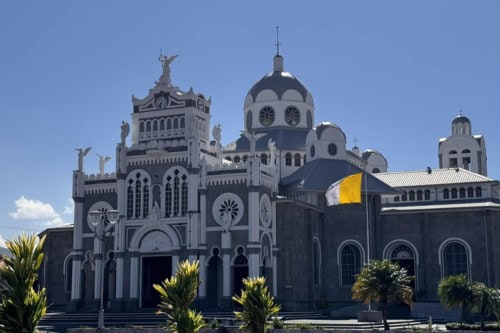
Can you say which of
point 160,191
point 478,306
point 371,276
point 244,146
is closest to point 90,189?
point 160,191

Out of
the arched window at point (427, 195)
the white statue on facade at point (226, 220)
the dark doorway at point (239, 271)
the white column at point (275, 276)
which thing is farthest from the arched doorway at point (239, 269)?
the arched window at point (427, 195)

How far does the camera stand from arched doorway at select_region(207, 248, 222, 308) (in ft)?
198

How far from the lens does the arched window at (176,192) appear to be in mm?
61500

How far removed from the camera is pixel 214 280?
61531 mm

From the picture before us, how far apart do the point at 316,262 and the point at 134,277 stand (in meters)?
15.6

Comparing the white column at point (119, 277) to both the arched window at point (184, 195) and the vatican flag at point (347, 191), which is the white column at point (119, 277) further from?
the vatican flag at point (347, 191)

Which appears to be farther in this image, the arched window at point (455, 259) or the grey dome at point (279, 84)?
the grey dome at point (279, 84)

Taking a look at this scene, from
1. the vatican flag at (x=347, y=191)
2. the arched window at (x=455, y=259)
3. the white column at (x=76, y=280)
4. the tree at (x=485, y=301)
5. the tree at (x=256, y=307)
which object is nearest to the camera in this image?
the tree at (x=256, y=307)

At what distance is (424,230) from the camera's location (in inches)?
2613

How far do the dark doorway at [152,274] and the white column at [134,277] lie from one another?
3.33 ft

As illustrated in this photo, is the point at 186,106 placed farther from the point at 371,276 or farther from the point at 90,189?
the point at 371,276

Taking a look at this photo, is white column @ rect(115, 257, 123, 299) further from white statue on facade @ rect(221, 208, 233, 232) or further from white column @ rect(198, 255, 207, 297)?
white statue on facade @ rect(221, 208, 233, 232)

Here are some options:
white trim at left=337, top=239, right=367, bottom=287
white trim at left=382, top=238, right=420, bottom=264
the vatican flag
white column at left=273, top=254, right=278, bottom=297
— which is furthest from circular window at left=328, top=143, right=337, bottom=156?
white column at left=273, top=254, right=278, bottom=297

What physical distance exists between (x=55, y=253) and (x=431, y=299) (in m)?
33.2
